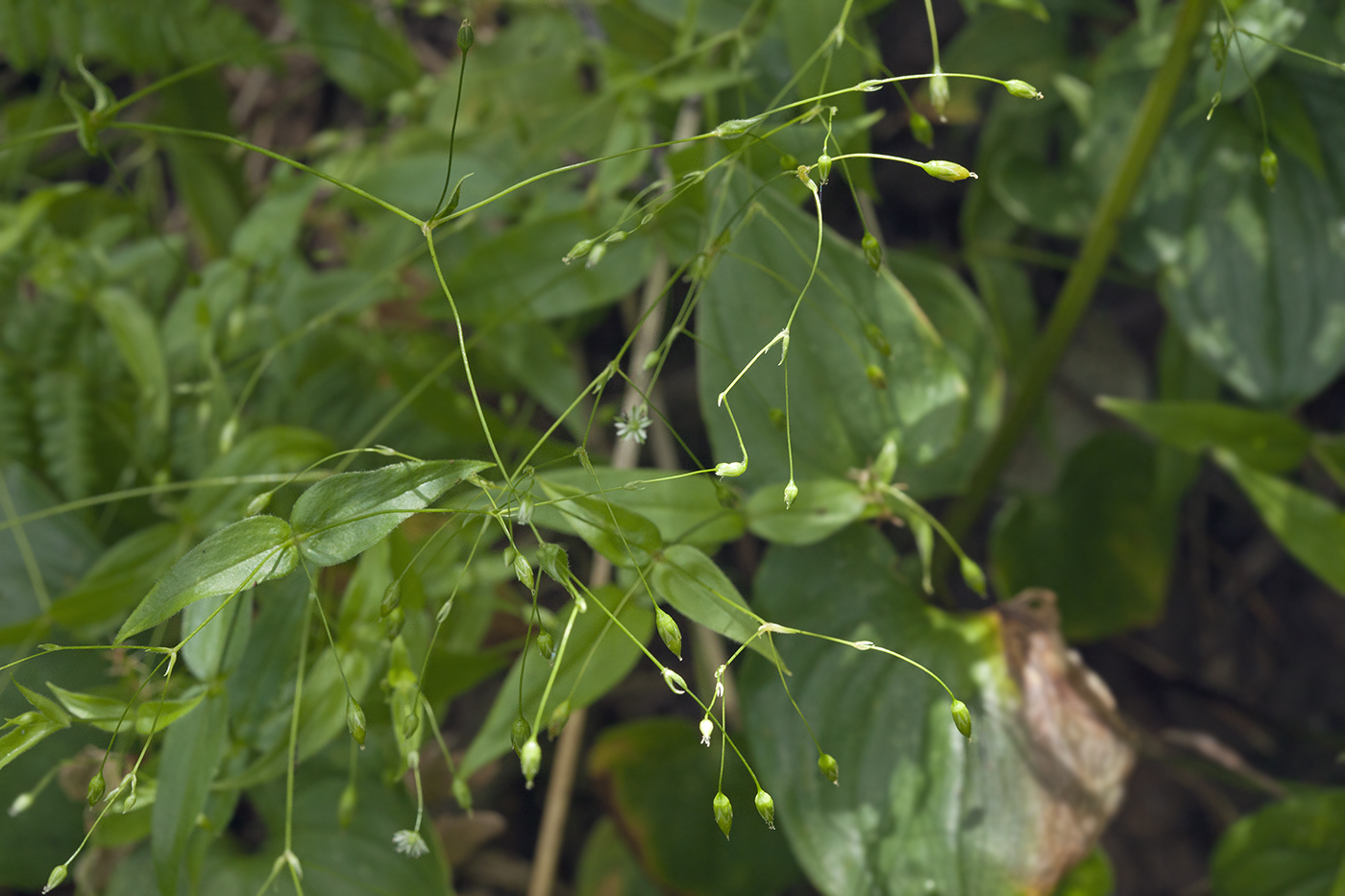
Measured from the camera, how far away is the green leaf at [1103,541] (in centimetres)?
112

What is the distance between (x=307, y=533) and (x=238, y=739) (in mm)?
285

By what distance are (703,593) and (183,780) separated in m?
0.42

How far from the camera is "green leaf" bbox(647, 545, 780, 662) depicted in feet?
2.05

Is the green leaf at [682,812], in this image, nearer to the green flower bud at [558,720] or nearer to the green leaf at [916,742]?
the green leaf at [916,742]

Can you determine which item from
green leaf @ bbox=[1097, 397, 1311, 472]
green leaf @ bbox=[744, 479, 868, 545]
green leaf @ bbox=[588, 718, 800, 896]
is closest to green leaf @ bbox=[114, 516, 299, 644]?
green leaf @ bbox=[744, 479, 868, 545]

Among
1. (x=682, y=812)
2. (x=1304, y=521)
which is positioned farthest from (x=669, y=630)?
(x=1304, y=521)

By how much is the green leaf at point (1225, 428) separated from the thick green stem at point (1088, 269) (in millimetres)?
162

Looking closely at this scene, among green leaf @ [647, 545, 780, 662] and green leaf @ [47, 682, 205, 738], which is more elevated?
green leaf @ [647, 545, 780, 662]

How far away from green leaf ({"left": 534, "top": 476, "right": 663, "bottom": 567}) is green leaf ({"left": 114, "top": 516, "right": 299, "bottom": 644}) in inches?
6.6

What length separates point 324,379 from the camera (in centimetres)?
107

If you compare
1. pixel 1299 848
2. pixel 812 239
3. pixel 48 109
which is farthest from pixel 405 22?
pixel 1299 848

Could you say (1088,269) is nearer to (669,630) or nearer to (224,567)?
(669,630)

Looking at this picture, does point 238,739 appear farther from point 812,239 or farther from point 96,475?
point 812,239

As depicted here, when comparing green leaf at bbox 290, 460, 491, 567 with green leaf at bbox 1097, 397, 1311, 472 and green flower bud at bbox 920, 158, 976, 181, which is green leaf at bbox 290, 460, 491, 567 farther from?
green leaf at bbox 1097, 397, 1311, 472
